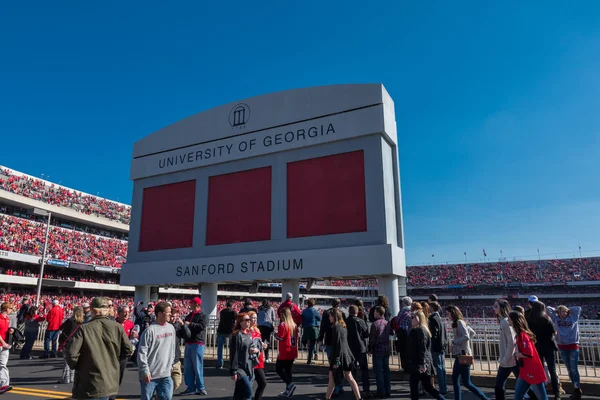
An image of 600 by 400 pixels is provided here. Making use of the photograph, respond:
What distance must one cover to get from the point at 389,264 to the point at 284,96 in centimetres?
782

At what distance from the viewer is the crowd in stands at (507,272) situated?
177ft

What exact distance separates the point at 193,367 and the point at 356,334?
3.19 metres

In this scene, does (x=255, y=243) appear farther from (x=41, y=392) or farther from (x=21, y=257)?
(x=21, y=257)

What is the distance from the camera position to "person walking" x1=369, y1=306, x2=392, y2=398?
826 centimetres

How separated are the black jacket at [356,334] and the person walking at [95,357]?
4.46m

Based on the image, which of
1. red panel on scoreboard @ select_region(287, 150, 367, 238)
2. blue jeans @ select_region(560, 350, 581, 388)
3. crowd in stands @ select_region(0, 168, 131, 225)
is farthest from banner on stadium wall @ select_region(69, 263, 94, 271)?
blue jeans @ select_region(560, 350, 581, 388)

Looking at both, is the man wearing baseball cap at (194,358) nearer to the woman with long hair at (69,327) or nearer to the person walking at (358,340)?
the woman with long hair at (69,327)

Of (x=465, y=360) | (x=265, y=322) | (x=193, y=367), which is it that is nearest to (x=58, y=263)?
(x=265, y=322)

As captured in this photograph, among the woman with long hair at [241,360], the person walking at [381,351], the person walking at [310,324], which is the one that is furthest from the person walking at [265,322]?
the woman with long hair at [241,360]

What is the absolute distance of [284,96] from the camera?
56.5 ft

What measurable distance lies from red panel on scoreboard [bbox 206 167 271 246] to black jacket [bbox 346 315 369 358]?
→ 8648 mm

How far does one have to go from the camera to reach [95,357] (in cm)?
454

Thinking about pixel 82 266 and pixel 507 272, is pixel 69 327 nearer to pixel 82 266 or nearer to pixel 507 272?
pixel 82 266

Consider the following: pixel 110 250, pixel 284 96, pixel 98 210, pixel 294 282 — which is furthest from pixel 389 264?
pixel 98 210
